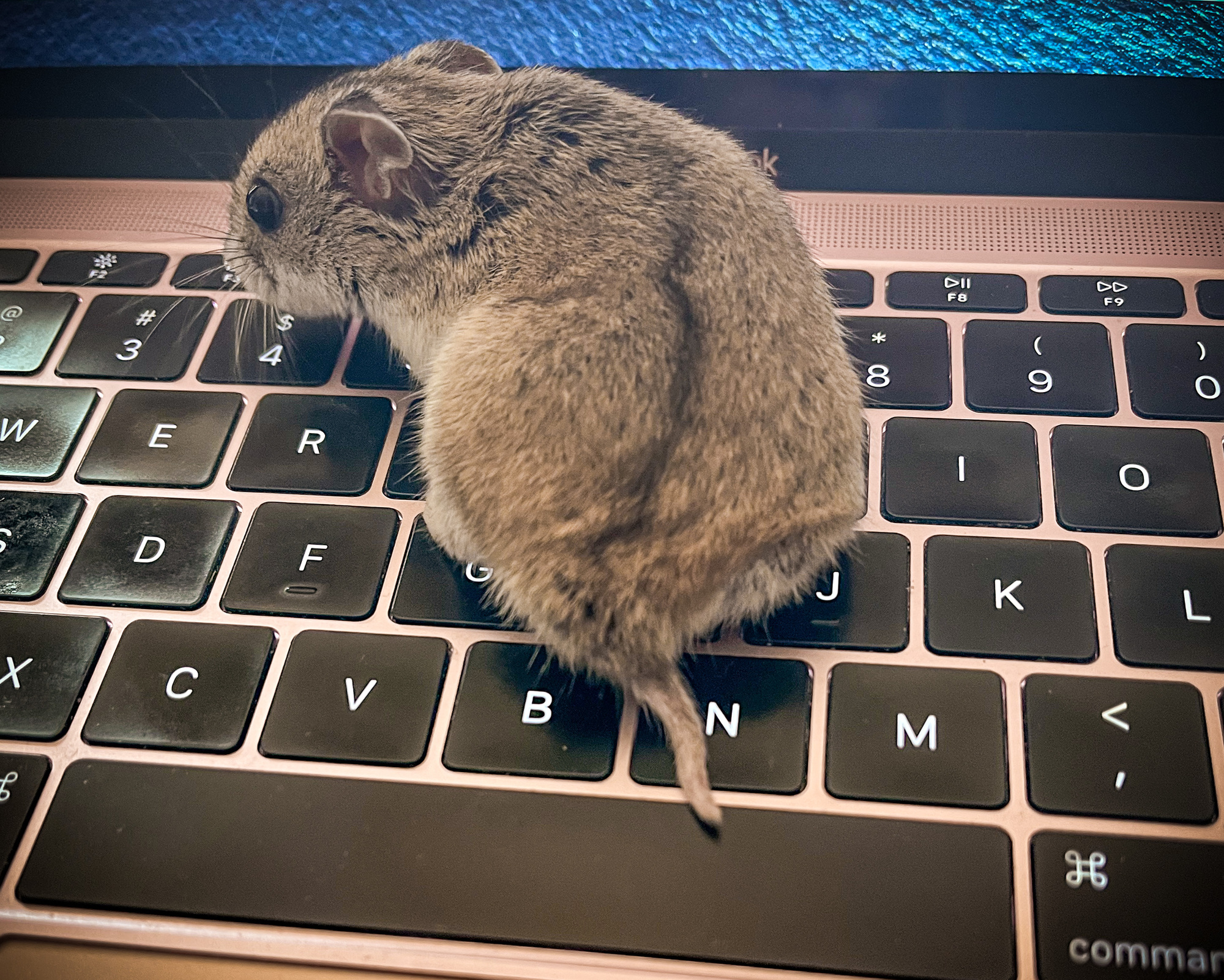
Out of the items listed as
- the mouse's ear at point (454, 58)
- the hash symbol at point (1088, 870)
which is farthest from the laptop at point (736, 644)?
the mouse's ear at point (454, 58)

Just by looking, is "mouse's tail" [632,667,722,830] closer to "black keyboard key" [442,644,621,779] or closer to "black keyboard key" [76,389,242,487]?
"black keyboard key" [442,644,621,779]

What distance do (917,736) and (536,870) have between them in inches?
10.3

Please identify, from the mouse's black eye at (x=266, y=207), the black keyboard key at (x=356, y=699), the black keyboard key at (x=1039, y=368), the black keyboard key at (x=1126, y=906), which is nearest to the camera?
the black keyboard key at (x=1126, y=906)

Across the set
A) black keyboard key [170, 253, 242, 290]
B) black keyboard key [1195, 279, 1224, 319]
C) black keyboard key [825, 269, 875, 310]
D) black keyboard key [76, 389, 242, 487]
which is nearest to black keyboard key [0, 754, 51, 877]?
black keyboard key [76, 389, 242, 487]

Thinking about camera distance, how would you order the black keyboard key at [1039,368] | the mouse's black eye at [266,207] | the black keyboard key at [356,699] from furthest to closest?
the mouse's black eye at [266,207] < the black keyboard key at [1039,368] < the black keyboard key at [356,699]

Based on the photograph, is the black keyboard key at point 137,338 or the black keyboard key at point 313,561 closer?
the black keyboard key at point 313,561

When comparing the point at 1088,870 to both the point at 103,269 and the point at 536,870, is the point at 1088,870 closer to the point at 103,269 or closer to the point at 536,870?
the point at 536,870

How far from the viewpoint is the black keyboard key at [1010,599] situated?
2.20ft

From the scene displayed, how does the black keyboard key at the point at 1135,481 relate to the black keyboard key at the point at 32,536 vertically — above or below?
above

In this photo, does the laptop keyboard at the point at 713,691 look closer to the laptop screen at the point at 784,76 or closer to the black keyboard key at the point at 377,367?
the black keyboard key at the point at 377,367

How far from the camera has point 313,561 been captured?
75cm

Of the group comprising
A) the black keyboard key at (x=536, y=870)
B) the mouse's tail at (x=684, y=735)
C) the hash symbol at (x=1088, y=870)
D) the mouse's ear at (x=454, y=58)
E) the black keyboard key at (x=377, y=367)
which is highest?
the mouse's ear at (x=454, y=58)

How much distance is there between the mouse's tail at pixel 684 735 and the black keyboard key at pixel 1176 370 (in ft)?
1.42

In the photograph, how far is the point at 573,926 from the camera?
23.9 inches
